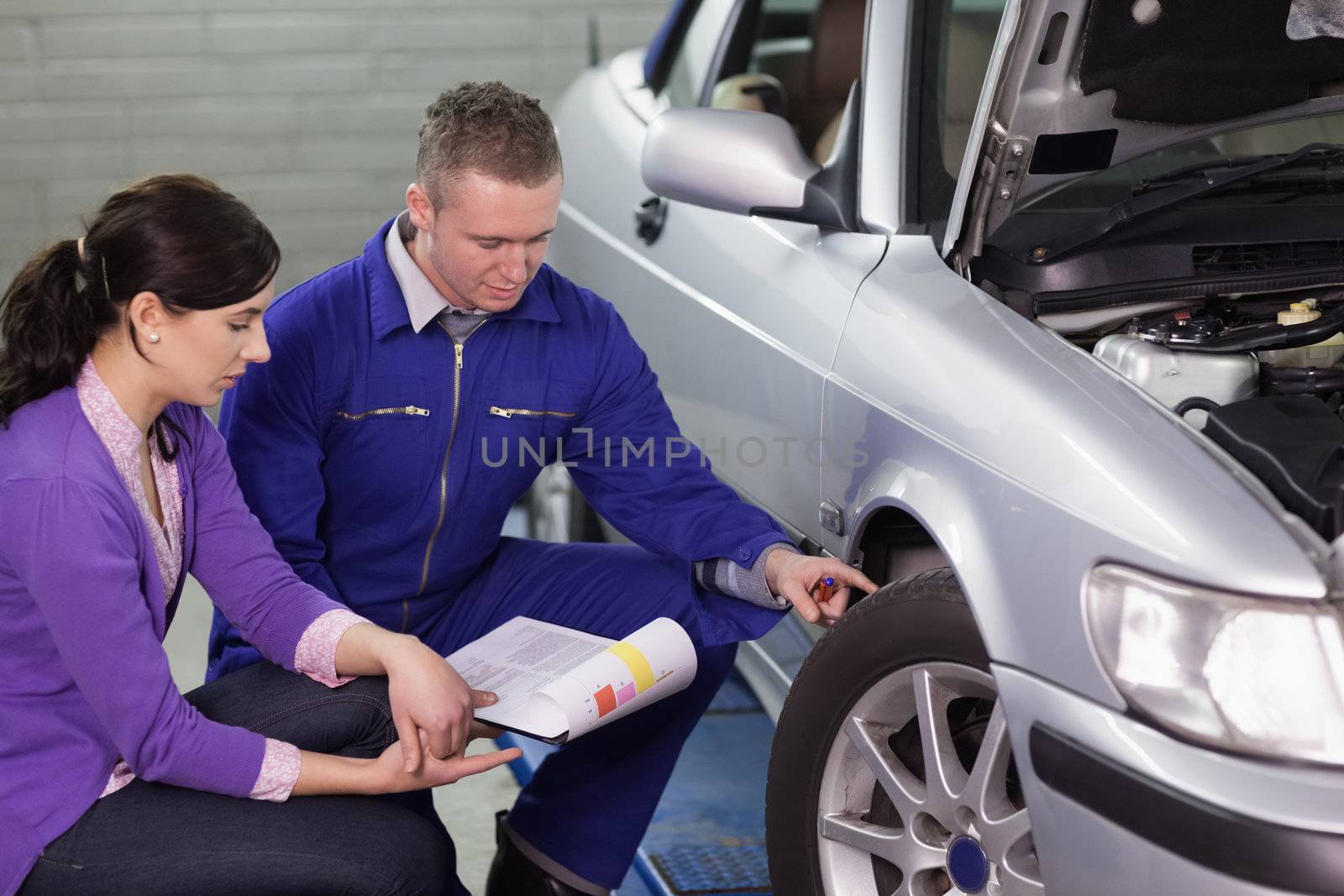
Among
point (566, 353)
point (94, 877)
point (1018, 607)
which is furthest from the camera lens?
point (566, 353)

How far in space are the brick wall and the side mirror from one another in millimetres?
3422

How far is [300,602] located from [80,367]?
0.43 meters

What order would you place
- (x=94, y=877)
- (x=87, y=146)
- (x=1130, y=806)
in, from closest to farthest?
(x=1130, y=806) < (x=94, y=877) < (x=87, y=146)

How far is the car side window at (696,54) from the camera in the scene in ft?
9.62

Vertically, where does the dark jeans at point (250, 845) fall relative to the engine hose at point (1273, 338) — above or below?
below

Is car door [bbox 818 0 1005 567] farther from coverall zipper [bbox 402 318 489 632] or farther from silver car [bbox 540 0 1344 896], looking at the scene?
coverall zipper [bbox 402 318 489 632]

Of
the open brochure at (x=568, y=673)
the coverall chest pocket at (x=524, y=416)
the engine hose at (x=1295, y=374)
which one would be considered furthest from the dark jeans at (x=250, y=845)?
the engine hose at (x=1295, y=374)

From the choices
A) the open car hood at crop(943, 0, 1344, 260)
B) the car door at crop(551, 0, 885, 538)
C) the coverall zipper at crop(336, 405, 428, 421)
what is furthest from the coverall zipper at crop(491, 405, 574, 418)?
the open car hood at crop(943, 0, 1344, 260)

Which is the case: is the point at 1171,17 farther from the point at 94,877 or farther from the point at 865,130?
the point at 94,877

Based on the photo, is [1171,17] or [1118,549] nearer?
[1118,549]

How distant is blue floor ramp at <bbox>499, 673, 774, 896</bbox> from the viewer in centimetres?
230

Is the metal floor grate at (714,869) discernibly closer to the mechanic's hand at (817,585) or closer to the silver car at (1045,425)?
the silver car at (1045,425)

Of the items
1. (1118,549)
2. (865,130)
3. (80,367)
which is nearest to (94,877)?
(80,367)

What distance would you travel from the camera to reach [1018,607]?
4.58 ft
